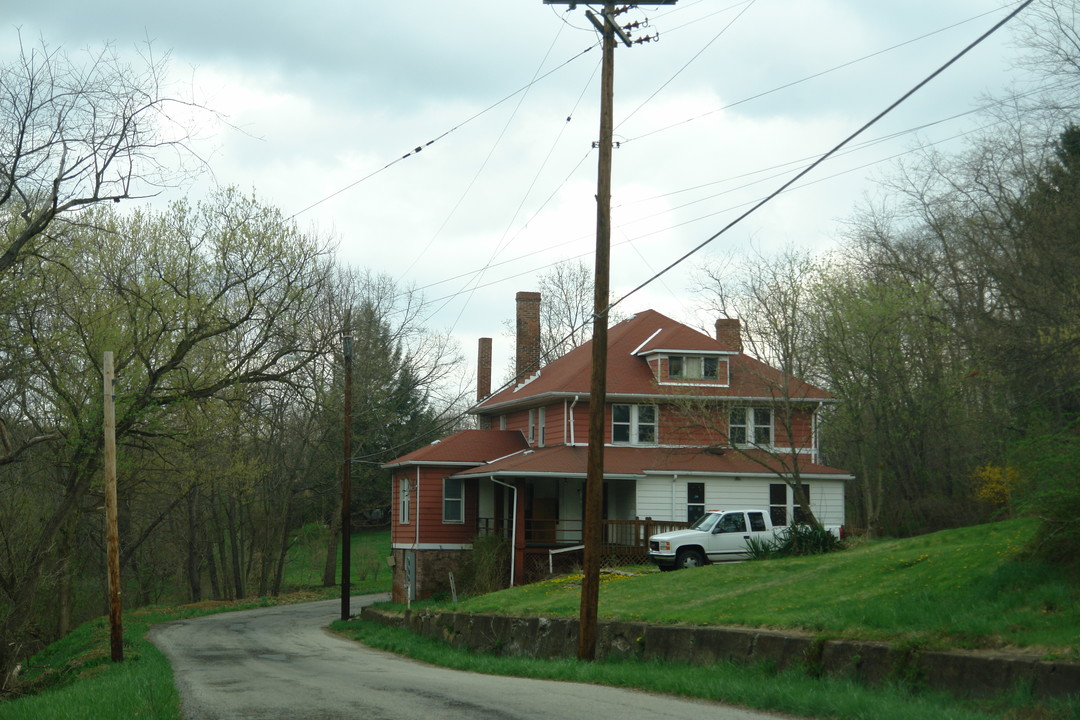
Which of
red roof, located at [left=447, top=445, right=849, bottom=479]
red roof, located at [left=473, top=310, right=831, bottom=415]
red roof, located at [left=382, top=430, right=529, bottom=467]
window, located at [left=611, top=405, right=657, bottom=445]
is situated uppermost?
red roof, located at [left=473, top=310, right=831, bottom=415]

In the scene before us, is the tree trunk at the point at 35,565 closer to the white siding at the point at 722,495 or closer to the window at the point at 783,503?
the white siding at the point at 722,495

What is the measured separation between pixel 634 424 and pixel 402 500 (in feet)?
30.7

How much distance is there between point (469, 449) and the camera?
38.5m

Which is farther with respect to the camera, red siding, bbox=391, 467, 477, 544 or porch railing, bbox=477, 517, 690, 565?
red siding, bbox=391, 467, 477, 544

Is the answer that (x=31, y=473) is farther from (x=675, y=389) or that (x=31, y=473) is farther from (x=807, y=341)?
(x=807, y=341)

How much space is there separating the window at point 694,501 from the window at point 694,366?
12.7ft

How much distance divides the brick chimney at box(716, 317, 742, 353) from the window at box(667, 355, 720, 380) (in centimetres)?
74

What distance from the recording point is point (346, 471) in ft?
109

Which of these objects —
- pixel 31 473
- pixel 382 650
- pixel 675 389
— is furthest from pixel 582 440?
pixel 31 473

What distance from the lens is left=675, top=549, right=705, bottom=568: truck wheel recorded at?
1155 inches

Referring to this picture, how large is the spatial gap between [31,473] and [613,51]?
2763 cm

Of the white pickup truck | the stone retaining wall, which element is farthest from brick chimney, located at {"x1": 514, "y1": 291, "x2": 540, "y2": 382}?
the stone retaining wall

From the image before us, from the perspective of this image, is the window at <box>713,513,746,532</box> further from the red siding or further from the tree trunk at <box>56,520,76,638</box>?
the tree trunk at <box>56,520,76,638</box>

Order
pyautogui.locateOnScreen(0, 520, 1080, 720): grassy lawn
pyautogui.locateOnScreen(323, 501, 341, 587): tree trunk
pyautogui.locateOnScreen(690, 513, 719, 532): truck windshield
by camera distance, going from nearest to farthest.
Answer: pyautogui.locateOnScreen(0, 520, 1080, 720): grassy lawn, pyautogui.locateOnScreen(690, 513, 719, 532): truck windshield, pyautogui.locateOnScreen(323, 501, 341, 587): tree trunk
